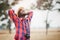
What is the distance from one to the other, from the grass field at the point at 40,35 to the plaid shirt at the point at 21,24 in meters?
0.08

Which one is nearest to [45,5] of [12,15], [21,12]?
[21,12]

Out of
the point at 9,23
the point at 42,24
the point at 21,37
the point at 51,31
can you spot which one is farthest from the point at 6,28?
the point at 51,31

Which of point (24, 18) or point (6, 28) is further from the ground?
point (24, 18)

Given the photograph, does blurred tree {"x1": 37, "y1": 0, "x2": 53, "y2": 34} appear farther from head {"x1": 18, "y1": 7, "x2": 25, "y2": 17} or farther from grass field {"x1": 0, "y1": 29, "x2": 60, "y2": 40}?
head {"x1": 18, "y1": 7, "x2": 25, "y2": 17}

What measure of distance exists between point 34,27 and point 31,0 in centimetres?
31

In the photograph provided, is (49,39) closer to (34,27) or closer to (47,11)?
(34,27)

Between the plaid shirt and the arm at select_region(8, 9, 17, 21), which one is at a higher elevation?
the arm at select_region(8, 9, 17, 21)

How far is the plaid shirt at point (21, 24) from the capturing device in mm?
1492

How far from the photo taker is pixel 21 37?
1.49m

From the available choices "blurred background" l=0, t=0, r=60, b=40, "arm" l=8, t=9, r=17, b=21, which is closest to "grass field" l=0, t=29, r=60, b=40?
"blurred background" l=0, t=0, r=60, b=40

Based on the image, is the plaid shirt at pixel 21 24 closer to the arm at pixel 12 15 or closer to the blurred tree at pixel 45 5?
the arm at pixel 12 15

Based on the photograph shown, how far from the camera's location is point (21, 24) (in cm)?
151

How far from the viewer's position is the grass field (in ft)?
4.84

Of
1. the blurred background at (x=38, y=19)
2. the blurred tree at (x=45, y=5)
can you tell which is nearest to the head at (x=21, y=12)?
the blurred background at (x=38, y=19)
